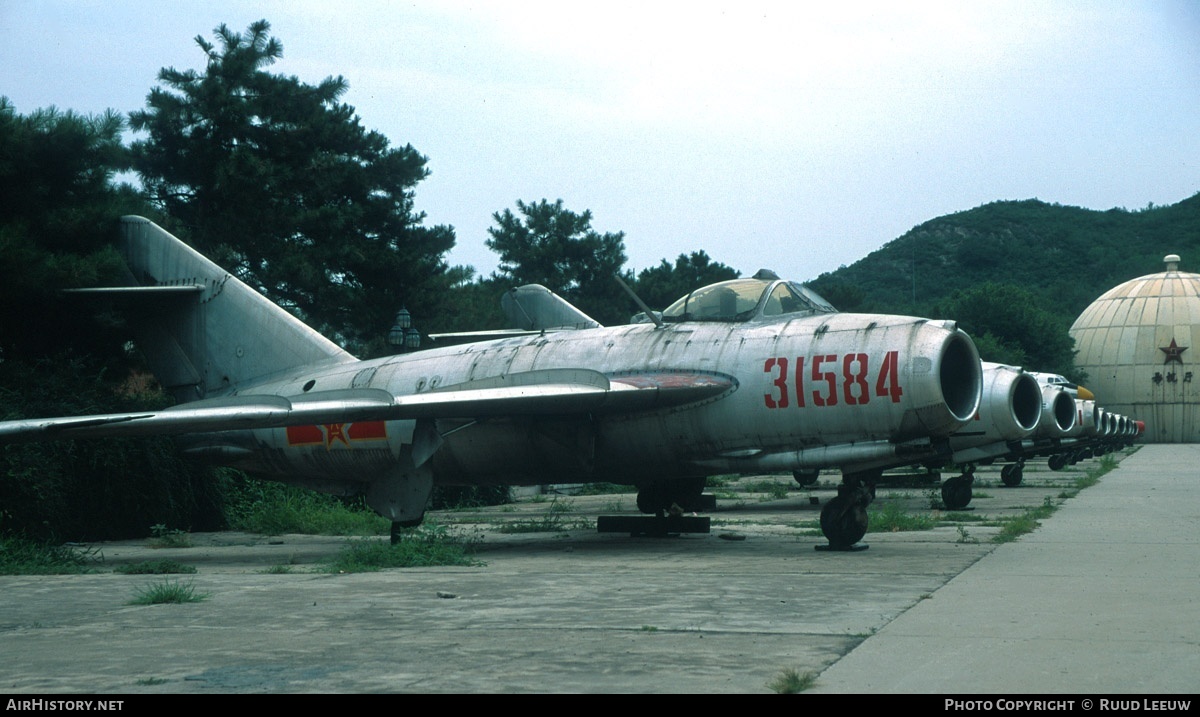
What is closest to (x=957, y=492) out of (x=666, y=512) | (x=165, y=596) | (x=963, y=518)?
(x=963, y=518)

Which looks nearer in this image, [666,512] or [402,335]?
[666,512]

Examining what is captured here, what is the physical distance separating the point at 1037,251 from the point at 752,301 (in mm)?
132242

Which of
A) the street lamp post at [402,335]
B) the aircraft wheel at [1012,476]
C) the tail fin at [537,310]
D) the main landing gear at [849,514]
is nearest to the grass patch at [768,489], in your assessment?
the aircraft wheel at [1012,476]

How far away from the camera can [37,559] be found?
36.8 feet

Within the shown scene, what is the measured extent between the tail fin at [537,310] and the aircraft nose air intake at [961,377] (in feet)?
27.0

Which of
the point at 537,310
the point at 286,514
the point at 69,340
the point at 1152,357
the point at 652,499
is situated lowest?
the point at 286,514

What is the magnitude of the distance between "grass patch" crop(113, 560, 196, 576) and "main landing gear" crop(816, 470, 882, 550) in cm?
611

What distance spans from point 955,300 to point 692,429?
237 feet

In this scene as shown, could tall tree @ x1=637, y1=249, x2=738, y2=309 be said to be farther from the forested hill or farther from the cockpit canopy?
the forested hill

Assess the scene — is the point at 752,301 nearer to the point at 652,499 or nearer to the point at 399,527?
the point at 652,499

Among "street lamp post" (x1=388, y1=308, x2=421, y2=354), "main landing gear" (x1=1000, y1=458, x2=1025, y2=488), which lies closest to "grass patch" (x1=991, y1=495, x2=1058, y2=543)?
"main landing gear" (x1=1000, y1=458, x2=1025, y2=488)

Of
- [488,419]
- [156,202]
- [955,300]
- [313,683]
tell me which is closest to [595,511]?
[488,419]

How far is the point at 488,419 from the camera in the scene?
13.2 meters
